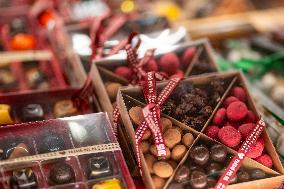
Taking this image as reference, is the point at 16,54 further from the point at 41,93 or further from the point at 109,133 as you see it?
the point at 109,133

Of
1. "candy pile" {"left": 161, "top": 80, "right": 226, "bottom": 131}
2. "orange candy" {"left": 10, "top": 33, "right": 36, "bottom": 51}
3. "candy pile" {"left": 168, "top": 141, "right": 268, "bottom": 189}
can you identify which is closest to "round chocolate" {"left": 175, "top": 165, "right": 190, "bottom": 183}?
"candy pile" {"left": 168, "top": 141, "right": 268, "bottom": 189}

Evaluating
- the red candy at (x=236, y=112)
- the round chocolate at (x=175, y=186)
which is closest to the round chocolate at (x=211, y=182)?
the round chocolate at (x=175, y=186)

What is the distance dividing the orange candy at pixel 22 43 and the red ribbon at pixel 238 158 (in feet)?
5.14

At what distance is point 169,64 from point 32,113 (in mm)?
681

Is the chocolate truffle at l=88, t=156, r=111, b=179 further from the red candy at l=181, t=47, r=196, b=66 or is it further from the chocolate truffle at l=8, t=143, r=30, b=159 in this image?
the red candy at l=181, t=47, r=196, b=66

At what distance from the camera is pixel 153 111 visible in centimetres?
179

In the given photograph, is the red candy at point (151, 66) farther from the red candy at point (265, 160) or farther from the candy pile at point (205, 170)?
the red candy at point (265, 160)

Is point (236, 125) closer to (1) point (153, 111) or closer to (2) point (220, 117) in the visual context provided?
(2) point (220, 117)

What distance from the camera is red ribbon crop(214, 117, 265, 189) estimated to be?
1677mm

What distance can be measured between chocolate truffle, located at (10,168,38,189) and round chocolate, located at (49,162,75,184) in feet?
0.22

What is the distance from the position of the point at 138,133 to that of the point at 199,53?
73 cm

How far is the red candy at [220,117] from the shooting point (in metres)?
1.90

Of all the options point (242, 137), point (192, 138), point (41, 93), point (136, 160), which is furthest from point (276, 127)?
point (41, 93)

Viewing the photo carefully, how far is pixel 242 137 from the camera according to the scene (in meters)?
1.84
